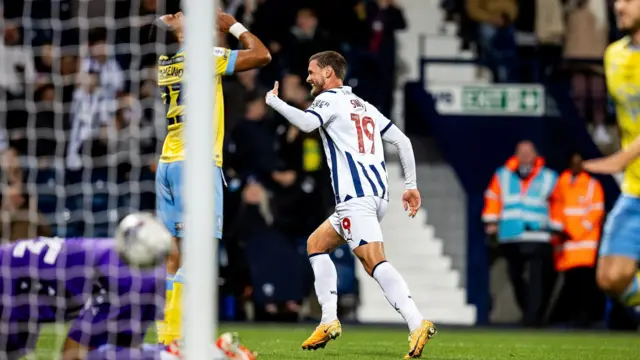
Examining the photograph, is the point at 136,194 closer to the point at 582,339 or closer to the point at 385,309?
the point at 385,309

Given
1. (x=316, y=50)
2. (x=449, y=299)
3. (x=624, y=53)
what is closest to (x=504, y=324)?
(x=449, y=299)

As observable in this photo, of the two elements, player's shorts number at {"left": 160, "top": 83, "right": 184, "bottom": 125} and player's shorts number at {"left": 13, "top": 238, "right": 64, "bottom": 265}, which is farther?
player's shorts number at {"left": 160, "top": 83, "right": 184, "bottom": 125}

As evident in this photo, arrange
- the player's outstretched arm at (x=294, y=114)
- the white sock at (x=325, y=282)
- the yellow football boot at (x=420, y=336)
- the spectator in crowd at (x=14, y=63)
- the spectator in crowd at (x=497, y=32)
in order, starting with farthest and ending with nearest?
1. the spectator in crowd at (x=497, y=32)
2. the spectator in crowd at (x=14, y=63)
3. the white sock at (x=325, y=282)
4. the player's outstretched arm at (x=294, y=114)
5. the yellow football boot at (x=420, y=336)

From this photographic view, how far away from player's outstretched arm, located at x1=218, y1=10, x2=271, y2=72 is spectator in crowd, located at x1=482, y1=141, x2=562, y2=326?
6.73 meters

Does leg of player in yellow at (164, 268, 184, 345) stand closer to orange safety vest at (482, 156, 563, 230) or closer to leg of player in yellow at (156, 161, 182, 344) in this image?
leg of player in yellow at (156, 161, 182, 344)

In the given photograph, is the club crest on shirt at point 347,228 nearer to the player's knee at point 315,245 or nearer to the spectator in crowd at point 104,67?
the player's knee at point 315,245

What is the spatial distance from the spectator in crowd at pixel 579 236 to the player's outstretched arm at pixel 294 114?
685 centimetres

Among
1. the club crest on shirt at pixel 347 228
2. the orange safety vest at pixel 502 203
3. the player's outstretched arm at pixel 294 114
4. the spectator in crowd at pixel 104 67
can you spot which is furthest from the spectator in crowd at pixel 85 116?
the orange safety vest at pixel 502 203

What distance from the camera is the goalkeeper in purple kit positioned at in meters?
6.60

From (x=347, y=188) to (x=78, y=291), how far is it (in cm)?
291

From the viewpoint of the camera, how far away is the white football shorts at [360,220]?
9102 millimetres

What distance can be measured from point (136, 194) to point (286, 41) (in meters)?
3.12

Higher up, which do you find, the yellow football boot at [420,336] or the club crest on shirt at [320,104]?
the club crest on shirt at [320,104]

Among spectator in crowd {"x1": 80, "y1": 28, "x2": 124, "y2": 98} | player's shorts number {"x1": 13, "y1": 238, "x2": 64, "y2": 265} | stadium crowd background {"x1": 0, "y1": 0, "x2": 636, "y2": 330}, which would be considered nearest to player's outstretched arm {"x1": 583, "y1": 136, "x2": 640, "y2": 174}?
player's shorts number {"x1": 13, "y1": 238, "x2": 64, "y2": 265}
